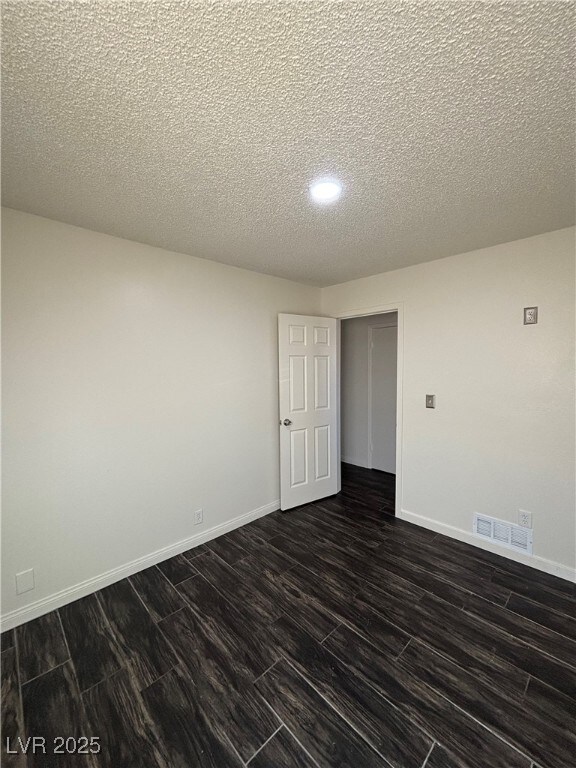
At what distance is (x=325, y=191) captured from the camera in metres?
1.57

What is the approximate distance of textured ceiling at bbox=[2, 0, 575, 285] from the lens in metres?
0.81

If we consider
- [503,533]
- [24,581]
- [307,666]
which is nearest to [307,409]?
[503,533]

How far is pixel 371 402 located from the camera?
14.9ft

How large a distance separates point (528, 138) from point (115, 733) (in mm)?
2991

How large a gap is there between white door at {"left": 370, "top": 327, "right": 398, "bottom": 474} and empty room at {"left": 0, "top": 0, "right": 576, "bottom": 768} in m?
1.25

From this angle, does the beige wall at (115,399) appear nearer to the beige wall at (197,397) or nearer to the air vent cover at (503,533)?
the beige wall at (197,397)

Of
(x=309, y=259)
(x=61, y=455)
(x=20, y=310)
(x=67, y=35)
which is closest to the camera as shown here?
(x=67, y=35)

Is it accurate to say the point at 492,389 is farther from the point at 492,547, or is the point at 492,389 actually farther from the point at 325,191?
the point at 325,191

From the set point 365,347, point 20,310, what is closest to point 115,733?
point 20,310

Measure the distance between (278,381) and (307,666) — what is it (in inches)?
86.8

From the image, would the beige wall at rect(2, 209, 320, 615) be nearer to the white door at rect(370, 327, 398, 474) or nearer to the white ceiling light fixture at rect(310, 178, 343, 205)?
the white ceiling light fixture at rect(310, 178, 343, 205)

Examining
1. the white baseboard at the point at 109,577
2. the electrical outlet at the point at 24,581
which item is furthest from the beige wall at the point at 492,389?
Result: the electrical outlet at the point at 24,581

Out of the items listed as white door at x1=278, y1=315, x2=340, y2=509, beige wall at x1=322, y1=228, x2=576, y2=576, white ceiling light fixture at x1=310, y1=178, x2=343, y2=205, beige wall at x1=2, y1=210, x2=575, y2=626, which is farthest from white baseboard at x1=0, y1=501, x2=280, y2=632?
white ceiling light fixture at x1=310, y1=178, x2=343, y2=205

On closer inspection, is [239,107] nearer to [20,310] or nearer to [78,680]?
[20,310]
